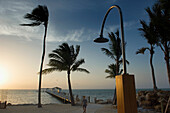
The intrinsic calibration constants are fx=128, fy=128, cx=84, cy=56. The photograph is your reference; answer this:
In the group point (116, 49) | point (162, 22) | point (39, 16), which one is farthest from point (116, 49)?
point (39, 16)

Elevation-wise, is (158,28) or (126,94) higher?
(158,28)

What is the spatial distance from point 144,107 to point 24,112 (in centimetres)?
1078

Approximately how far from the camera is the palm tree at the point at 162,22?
11.2 meters

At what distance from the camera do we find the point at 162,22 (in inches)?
455

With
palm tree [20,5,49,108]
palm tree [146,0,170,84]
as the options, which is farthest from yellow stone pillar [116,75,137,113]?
palm tree [20,5,49,108]

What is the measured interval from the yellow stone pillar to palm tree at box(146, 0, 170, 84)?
11.3 metres

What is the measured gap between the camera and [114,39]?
50.1 feet

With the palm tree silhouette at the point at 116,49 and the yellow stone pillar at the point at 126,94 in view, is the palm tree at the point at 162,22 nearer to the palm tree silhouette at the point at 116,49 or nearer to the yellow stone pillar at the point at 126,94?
the palm tree silhouette at the point at 116,49

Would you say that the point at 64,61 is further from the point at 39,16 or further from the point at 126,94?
the point at 126,94

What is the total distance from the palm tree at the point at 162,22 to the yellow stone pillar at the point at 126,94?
11.3 m

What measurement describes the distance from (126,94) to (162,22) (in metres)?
12.0

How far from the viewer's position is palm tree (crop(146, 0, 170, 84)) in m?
11.2

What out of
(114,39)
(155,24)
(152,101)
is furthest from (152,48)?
(152,101)

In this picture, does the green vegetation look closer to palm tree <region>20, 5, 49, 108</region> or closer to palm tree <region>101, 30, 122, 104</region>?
palm tree <region>101, 30, 122, 104</region>
